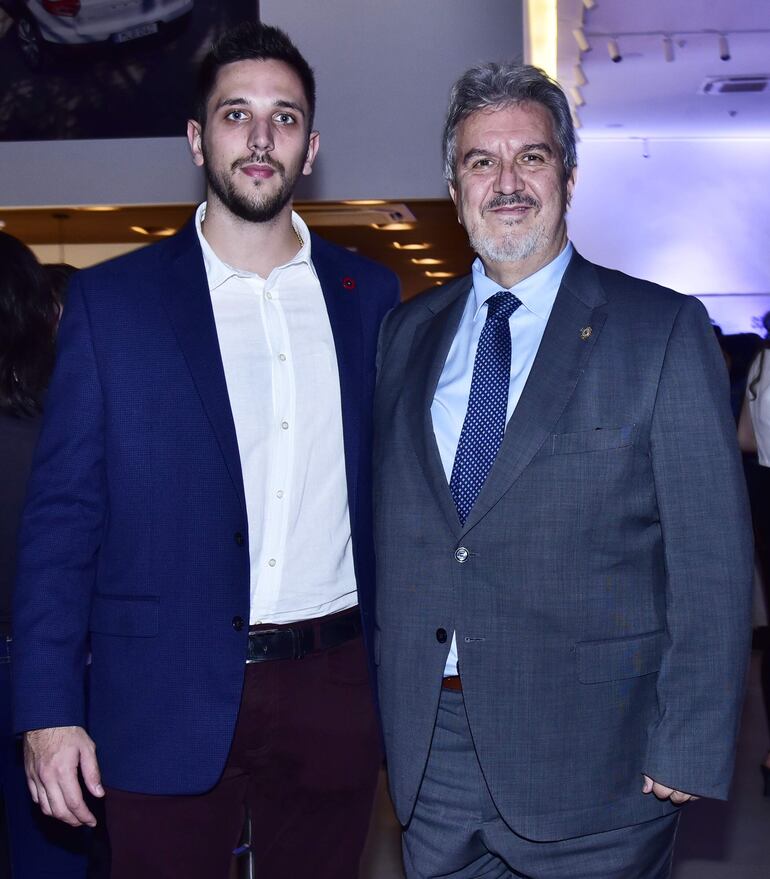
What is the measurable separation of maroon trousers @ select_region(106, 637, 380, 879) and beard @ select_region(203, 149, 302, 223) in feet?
2.89

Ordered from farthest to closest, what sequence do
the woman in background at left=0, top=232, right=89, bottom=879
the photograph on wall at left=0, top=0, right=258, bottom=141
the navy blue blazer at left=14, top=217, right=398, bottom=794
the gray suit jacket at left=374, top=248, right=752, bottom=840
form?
the photograph on wall at left=0, top=0, right=258, bottom=141 → the woman in background at left=0, top=232, right=89, bottom=879 → the navy blue blazer at left=14, top=217, right=398, bottom=794 → the gray suit jacket at left=374, top=248, right=752, bottom=840

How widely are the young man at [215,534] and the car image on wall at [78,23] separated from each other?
150 inches

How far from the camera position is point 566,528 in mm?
2027

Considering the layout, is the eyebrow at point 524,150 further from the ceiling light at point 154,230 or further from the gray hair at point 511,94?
the ceiling light at point 154,230

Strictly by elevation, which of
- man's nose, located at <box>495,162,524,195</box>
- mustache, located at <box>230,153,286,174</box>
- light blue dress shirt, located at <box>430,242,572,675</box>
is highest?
mustache, located at <box>230,153,286,174</box>

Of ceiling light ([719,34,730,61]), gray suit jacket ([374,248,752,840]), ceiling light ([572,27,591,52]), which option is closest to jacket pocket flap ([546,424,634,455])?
gray suit jacket ([374,248,752,840])

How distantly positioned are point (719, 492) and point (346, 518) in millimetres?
744

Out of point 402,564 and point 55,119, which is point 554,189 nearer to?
point 402,564

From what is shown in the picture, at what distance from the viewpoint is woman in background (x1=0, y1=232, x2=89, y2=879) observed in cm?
276

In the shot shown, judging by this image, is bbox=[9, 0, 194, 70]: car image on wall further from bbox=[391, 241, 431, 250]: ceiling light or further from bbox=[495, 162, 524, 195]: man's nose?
bbox=[495, 162, 524, 195]: man's nose

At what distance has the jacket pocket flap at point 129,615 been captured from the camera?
212cm

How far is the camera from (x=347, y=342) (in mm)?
2377

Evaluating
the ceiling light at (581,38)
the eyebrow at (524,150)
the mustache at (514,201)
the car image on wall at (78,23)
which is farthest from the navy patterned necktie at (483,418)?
the ceiling light at (581,38)

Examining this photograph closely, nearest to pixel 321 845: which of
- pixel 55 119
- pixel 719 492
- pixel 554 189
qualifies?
pixel 719 492
